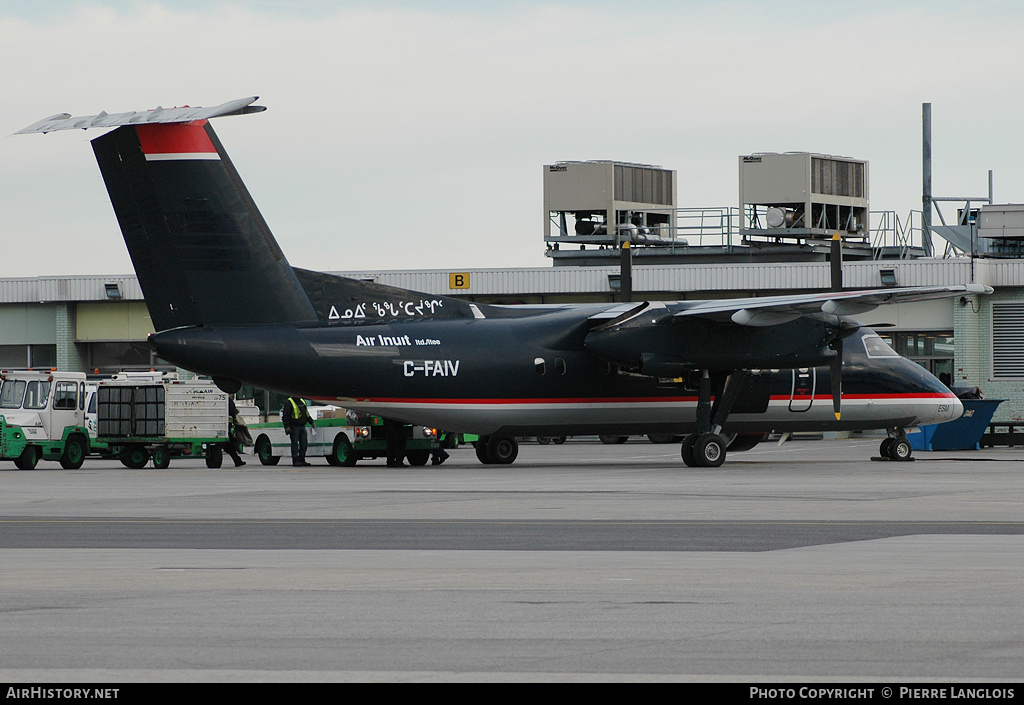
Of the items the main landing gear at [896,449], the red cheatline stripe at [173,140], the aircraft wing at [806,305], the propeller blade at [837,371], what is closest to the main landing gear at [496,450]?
the aircraft wing at [806,305]

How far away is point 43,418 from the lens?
3052cm

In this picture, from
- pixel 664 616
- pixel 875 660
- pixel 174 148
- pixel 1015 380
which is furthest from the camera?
pixel 1015 380

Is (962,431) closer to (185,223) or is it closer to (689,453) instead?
(689,453)

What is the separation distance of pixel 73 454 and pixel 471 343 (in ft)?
34.8

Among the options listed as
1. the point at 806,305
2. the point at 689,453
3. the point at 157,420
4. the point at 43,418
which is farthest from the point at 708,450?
the point at 43,418

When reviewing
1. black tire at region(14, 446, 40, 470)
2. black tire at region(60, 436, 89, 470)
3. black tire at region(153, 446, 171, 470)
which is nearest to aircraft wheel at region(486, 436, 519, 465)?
black tire at region(153, 446, 171, 470)

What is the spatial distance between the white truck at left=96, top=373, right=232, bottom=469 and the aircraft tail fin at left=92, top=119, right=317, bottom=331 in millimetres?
6304

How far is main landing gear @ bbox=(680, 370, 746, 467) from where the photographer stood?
27.5 m

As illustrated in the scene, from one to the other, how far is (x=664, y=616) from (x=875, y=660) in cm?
168

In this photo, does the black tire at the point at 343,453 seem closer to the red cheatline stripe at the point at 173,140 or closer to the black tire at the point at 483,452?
the black tire at the point at 483,452

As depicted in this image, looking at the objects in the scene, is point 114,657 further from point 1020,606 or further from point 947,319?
point 947,319

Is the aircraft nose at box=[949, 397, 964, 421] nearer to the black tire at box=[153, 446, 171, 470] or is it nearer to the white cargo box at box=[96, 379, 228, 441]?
the white cargo box at box=[96, 379, 228, 441]
